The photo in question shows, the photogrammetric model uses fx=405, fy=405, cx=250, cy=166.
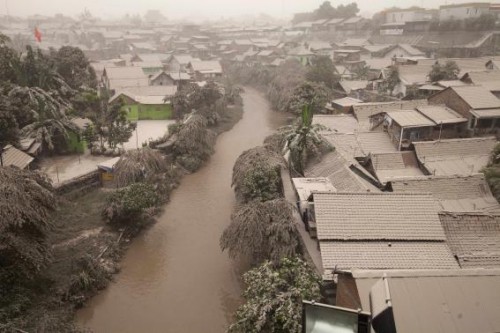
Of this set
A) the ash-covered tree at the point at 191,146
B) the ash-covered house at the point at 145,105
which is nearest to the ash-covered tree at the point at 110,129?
the ash-covered tree at the point at 191,146

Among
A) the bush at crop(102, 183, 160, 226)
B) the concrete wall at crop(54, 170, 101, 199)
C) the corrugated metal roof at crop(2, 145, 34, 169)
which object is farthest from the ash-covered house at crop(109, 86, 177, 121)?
the bush at crop(102, 183, 160, 226)

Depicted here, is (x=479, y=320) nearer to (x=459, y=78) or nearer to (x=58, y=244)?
(x=58, y=244)

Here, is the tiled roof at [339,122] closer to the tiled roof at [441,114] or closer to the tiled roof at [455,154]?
the tiled roof at [441,114]

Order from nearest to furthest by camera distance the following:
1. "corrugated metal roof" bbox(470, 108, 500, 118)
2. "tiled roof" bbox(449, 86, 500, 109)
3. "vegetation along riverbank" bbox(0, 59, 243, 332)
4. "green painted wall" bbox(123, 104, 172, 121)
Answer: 1. "vegetation along riverbank" bbox(0, 59, 243, 332)
2. "corrugated metal roof" bbox(470, 108, 500, 118)
3. "tiled roof" bbox(449, 86, 500, 109)
4. "green painted wall" bbox(123, 104, 172, 121)

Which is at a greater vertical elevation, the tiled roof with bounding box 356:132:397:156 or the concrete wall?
the tiled roof with bounding box 356:132:397:156

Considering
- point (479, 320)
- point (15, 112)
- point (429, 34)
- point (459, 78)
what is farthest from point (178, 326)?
point (429, 34)

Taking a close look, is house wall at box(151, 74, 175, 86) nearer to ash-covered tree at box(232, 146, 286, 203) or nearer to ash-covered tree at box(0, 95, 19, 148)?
ash-covered tree at box(0, 95, 19, 148)
